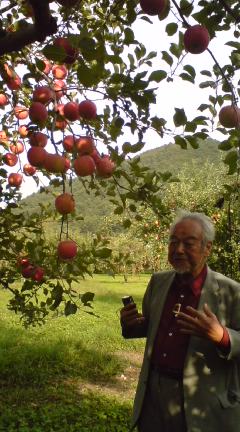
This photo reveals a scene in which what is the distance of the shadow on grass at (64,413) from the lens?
4000 mm

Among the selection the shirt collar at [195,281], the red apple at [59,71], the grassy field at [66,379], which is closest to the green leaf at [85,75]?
the shirt collar at [195,281]

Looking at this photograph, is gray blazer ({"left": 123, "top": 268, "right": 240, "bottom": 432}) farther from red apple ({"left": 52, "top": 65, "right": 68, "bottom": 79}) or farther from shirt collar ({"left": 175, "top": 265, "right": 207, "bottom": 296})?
red apple ({"left": 52, "top": 65, "right": 68, "bottom": 79})

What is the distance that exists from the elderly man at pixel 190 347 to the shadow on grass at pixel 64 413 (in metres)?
2.31

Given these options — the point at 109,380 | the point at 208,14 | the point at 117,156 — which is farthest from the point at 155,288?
the point at 109,380

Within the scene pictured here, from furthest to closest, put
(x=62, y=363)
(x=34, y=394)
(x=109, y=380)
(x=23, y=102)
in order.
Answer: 1. (x=62, y=363)
2. (x=109, y=380)
3. (x=34, y=394)
4. (x=23, y=102)

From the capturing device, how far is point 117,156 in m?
2.04

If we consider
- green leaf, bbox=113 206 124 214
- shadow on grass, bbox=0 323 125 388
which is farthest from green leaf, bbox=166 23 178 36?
shadow on grass, bbox=0 323 125 388

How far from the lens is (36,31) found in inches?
50.1

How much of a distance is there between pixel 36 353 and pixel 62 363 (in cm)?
51

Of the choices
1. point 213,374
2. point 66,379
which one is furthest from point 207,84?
point 66,379

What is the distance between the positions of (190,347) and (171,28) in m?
1.30

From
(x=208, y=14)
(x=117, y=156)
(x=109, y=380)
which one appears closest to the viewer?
(x=208, y=14)

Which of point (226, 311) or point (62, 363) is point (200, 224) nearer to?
point (226, 311)

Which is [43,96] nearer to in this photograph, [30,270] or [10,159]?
[10,159]
